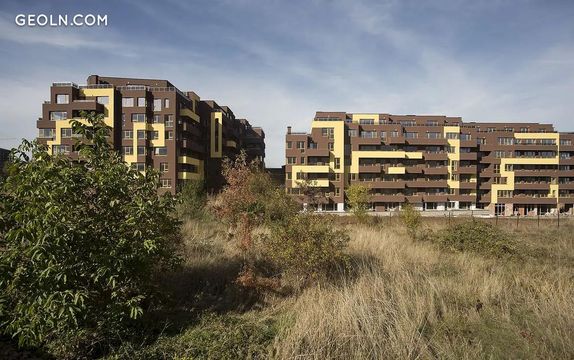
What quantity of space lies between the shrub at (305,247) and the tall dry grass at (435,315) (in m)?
0.67

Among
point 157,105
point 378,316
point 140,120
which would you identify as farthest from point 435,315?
point 157,105

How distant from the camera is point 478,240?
1493cm

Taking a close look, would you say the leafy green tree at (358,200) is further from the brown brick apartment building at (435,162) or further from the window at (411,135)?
the window at (411,135)

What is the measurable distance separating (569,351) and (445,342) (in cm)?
199

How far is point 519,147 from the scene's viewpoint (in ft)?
203

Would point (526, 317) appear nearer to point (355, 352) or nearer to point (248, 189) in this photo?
point (355, 352)

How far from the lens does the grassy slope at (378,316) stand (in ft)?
20.1

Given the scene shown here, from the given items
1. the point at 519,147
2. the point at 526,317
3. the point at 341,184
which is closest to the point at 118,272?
the point at 526,317

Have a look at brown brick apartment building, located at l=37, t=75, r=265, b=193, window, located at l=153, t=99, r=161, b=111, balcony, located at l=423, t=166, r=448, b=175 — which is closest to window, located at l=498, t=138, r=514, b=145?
balcony, located at l=423, t=166, r=448, b=175

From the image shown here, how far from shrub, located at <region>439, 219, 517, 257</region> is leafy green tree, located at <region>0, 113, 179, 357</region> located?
1306 centimetres

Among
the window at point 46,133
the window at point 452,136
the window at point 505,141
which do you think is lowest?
the window at point 46,133

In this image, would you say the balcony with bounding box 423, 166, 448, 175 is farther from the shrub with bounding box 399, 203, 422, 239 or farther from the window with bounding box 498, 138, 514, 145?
the shrub with bounding box 399, 203, 422, 239

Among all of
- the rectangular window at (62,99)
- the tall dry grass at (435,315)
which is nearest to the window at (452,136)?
the tall dry grass at (435,315)

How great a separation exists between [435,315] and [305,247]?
3.45 metres
